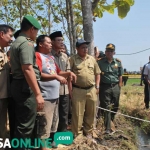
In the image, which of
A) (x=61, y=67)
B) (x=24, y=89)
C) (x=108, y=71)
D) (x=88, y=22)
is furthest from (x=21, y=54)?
(x=108, y=71)

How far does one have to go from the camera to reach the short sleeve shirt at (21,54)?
9.14 feet

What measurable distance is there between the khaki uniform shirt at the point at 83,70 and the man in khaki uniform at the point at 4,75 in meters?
1.43

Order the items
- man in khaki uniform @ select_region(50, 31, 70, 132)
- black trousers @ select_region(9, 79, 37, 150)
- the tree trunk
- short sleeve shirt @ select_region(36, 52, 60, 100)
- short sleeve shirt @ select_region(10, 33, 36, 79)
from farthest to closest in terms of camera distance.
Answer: the tree trunk, man in khaki uniform @ select_region(50, 31, 70, 132), short sleeve shirt @ select_region(36, 52, 60, 100), black trousers @ select_region(9, 79, 37, 150), short sleeve shirt @ select_region(10, 33, 36, 79)

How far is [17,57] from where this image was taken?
9.53 feet

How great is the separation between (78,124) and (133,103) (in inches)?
160

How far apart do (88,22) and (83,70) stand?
3.24 feet

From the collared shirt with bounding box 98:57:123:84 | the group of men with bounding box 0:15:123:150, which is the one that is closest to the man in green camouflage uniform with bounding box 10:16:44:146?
the group of men with bounding box 0:15:123:150

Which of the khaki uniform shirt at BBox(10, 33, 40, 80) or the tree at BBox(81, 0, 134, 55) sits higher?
the tree at BBox(81, 0, 134, 55)

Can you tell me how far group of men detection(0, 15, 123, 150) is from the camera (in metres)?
2.90

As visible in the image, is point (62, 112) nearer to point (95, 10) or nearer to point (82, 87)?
point (82, 87)

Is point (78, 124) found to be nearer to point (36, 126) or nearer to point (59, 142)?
point (59, 142)

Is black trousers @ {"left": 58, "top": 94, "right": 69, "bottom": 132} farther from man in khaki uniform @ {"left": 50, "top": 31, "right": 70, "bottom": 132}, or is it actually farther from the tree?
the tree

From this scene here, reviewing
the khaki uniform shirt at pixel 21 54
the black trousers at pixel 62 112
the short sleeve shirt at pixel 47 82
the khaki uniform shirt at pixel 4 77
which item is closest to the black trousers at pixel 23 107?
the khaki uniform shirt at pixel 21 54

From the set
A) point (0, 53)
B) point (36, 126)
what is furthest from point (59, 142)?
point (0, 53)
